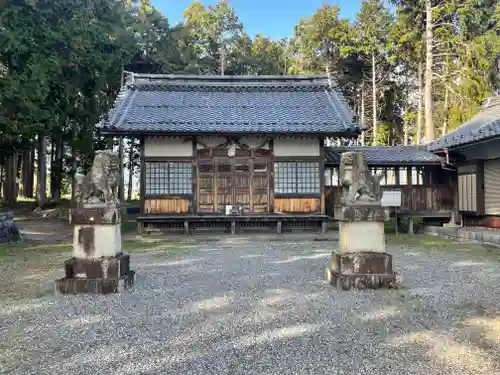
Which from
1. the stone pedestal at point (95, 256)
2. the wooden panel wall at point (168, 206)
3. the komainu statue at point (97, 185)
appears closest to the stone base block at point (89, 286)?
the stone pedestal at point (95, 256)

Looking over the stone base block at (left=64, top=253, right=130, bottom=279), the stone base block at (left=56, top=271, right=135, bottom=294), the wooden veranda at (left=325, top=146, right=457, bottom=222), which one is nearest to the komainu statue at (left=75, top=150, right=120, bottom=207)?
the stone base block at (left=64, top=253, right=130, bottom=279)

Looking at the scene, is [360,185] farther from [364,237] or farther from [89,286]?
[89,286]

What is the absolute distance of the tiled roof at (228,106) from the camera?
13617mm

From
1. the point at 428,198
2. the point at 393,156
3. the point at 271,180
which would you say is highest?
the point at 393,156

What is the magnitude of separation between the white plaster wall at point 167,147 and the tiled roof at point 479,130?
9.00 metres

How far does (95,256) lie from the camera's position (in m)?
6.38

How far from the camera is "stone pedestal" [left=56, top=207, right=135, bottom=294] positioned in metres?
6.20

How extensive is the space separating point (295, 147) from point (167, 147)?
4551 millimetres

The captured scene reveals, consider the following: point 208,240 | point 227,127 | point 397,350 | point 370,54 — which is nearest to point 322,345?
point 397,350

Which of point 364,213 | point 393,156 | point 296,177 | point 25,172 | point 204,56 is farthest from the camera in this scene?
point 204,56

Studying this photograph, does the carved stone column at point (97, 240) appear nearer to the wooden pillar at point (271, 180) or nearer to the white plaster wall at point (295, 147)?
the wooden pillar at point (271, 180)

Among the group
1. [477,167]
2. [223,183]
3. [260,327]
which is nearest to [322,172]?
[223,183]

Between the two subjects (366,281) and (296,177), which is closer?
(366,281)

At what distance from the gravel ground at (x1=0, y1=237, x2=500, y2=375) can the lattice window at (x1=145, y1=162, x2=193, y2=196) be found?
6732 millimetres
